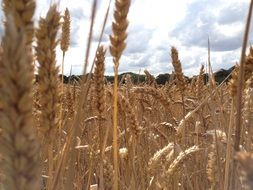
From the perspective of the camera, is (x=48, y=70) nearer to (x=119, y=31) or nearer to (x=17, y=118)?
(x=17, y=118)

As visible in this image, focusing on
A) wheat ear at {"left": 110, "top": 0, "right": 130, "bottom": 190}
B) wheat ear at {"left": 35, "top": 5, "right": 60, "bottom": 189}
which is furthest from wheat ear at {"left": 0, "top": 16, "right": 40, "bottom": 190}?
wheat ear at {"left": 110, "top": 0, "right": 130, "bottom": 190}

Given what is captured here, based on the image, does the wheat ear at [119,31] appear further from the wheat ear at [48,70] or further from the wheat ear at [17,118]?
the wheat ear at [17,118]

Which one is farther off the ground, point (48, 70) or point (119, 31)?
point (119, 31)

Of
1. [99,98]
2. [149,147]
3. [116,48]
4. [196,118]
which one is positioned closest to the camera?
[116,48]

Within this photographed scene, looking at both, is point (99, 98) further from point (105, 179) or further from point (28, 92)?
point (28, 92)

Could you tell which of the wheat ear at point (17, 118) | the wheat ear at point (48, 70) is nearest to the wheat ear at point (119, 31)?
the wheat ear at point (48, 70)

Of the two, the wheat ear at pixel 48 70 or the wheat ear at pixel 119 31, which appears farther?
the wheat ear at pixel 119 31

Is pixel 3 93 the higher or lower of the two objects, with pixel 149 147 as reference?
higher

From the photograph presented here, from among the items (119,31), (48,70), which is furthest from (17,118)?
(119,31)

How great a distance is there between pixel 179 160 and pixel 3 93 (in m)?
1.28

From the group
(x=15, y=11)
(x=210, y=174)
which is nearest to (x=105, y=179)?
(x=210, y=174)

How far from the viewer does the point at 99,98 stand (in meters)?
1.40

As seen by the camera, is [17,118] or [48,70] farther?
[48,70]

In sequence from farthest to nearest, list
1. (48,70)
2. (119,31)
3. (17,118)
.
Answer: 1. (119,31)
2. (48,70)
3. (17,118)
